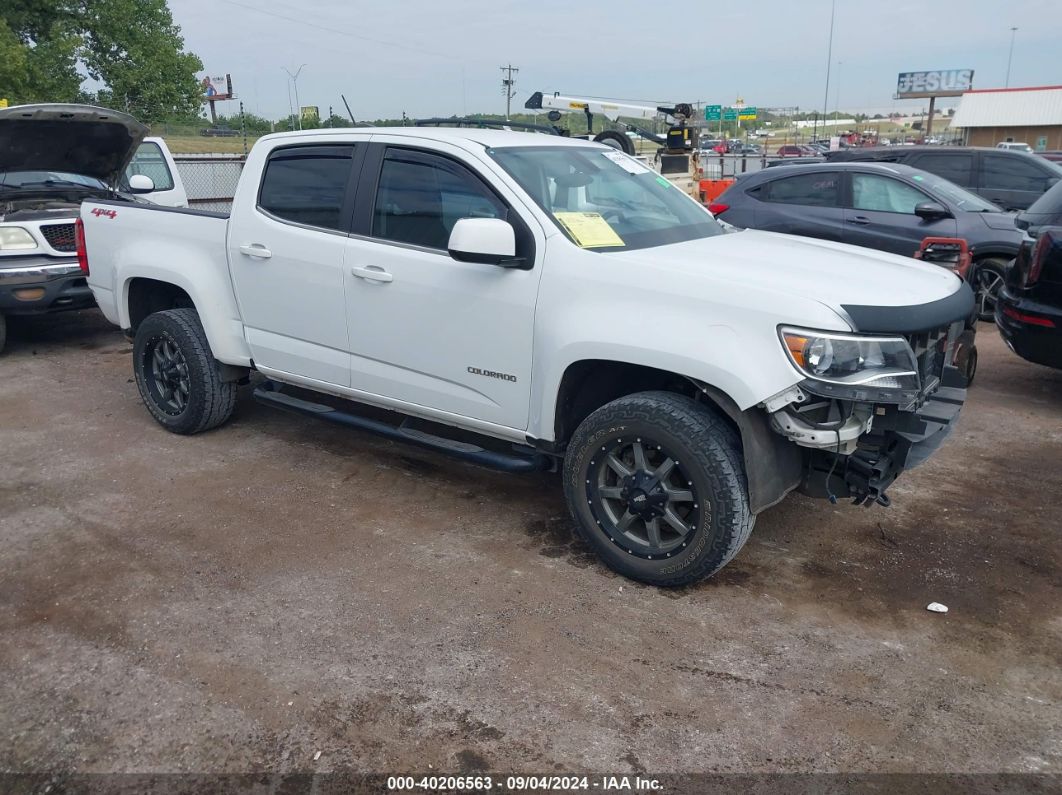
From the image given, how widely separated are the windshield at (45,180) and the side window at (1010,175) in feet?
34.3

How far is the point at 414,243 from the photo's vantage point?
172 inches

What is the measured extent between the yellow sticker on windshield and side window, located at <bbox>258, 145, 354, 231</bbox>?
130 cm

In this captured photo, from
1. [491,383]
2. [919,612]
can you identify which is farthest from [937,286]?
[491,383]

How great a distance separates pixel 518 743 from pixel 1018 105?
166ft

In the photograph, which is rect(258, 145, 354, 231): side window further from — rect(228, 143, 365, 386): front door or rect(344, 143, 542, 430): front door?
rect(344, 143, 542, 430): front door

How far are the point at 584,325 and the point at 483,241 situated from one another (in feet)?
1.85

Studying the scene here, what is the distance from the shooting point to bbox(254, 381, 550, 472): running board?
4199mm

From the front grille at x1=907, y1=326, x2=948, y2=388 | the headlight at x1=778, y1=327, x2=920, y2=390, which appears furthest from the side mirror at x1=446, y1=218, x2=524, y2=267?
the front grille at x1=907, y1=326, x2=948, y2=388

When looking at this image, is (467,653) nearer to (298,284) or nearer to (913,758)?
(913,758)

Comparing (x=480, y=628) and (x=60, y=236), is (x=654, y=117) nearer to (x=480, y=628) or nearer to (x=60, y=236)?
(x=60, y=236)

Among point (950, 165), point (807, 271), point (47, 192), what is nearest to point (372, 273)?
point (807, 271)

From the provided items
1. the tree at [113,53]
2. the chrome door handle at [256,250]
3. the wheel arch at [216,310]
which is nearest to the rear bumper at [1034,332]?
the chrome door handle at [256,250]

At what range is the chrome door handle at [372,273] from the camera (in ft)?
14.3

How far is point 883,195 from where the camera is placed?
8938mm
